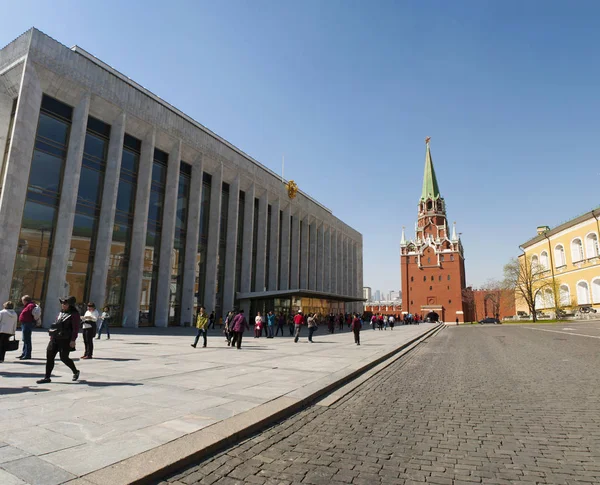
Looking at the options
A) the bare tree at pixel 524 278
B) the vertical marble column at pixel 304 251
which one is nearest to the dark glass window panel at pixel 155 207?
the vertical marble column at pixel 304 251

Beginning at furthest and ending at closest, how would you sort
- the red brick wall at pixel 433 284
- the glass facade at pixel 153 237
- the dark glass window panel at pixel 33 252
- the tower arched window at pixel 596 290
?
the red brick wall at pixel 433 284 → the tower arched window at pixel 596 290 → the glass facade at pixel 153 237 → the dark glass window panel at pixel 33 252

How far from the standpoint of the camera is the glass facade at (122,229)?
26.4 meters

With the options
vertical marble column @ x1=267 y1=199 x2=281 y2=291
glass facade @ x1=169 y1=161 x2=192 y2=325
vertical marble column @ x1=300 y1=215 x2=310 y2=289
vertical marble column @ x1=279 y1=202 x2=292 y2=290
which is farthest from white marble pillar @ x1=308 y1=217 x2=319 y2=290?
glass facade @ x1=169 y1=161 x2=192 y2=325

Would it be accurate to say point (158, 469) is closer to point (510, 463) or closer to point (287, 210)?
point (510, 463)

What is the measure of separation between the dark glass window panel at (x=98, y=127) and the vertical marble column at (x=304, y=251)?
1158 inches

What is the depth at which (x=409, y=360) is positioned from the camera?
13.0 metres

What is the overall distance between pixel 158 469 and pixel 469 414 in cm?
468

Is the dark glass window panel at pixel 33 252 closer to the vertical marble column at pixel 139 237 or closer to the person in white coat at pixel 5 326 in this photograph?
the vertical marble column at pixel 139 237

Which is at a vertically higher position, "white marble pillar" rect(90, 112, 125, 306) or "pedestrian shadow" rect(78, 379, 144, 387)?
"white marble pillar" rect(90, 112, 125, 306)

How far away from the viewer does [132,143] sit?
29719 millimetres

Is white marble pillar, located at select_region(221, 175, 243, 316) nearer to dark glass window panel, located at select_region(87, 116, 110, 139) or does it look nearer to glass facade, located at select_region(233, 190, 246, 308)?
glass facade, located at select_region(233, 190, 246, 308)

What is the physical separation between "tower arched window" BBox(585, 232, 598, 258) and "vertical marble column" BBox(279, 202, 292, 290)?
44.8 meters

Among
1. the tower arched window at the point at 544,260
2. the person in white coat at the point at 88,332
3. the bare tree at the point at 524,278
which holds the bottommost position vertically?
the person in white coat at the point at 88,332

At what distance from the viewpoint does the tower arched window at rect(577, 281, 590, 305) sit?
5197 cm
